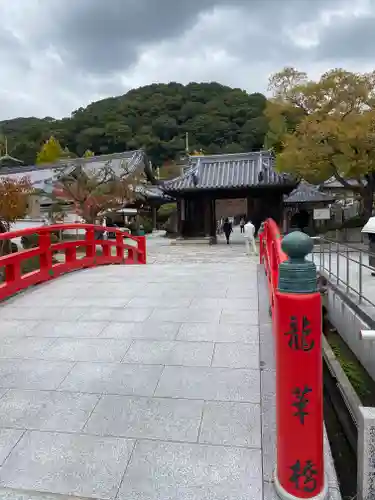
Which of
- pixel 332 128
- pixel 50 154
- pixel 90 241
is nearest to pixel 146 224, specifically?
pixel 50 154

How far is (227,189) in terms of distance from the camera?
19.9 metres

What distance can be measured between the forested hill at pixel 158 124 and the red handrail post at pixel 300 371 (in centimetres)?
6026

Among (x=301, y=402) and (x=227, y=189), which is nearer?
(x=301, y=402)

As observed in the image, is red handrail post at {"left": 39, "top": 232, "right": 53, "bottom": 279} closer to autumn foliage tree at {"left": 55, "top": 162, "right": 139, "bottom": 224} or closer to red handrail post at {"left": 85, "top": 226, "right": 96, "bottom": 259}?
red handrail post at {"left": 85, "top": 226, "right": 96, "bottom": 259}

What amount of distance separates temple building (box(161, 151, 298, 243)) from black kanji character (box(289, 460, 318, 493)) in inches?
699

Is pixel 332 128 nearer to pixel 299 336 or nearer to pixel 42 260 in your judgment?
pixel 42 260

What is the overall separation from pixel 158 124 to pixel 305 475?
71.9 meters

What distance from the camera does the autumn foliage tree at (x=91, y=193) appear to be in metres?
17.5

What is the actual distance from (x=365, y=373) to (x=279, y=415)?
15.1 ft

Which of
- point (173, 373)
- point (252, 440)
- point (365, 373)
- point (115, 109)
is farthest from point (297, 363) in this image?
point (115, 109)

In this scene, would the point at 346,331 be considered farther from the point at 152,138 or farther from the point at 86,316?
the point at 152,138

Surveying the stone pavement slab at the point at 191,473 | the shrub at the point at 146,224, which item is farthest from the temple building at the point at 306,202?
the stone pavement slab at the point at 191,473

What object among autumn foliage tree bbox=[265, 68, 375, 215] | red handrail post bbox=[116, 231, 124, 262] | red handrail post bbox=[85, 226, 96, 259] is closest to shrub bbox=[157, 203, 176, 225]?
autumn foliage tree bbox=[265, 68, 375, 215]

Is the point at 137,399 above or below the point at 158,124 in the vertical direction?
below
